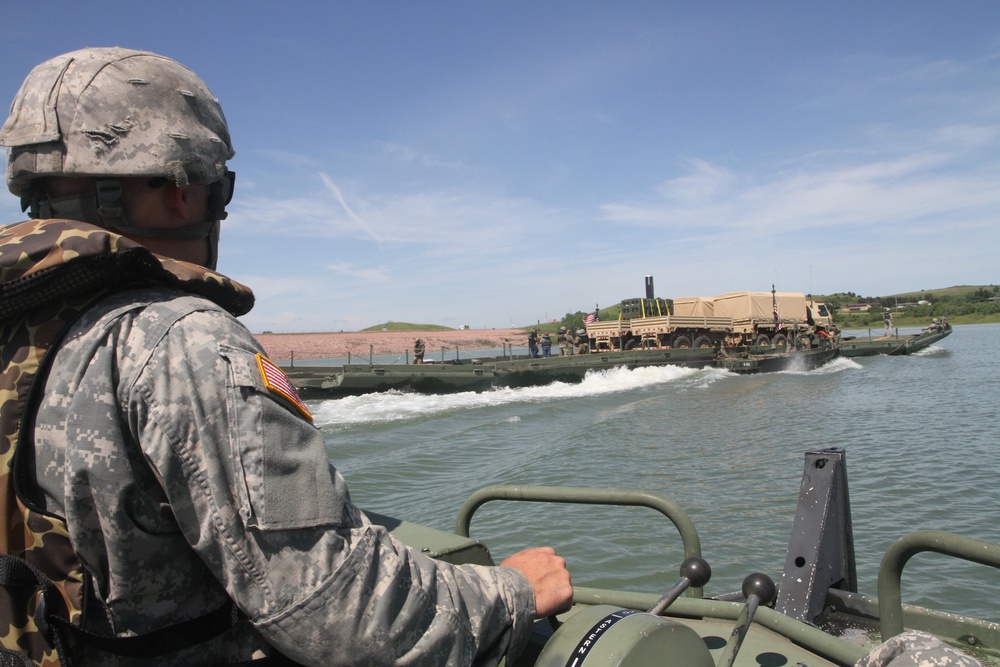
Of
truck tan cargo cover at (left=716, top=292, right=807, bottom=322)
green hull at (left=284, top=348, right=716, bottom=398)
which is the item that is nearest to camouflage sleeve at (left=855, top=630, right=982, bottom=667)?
green hull at (left=284, top=348, right=716, bottom=398)

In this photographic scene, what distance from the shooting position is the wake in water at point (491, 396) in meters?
23.3

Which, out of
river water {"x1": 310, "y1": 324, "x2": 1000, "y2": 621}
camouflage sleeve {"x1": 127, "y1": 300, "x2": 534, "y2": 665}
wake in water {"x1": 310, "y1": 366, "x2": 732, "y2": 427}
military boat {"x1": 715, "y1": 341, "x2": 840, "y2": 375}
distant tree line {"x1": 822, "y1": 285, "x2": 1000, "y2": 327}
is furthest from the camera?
distant tree line {"x1": 822, "y1": 285, "x2": 1000, "y2": 327}

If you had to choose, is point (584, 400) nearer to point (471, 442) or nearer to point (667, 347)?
point (471, 442)

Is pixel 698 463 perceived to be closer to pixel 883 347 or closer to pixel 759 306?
pixel 759 306

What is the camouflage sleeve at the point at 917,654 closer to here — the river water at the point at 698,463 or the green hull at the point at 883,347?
the river water at the point at 698,463

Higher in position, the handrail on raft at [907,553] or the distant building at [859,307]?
the distant building at [859,307]

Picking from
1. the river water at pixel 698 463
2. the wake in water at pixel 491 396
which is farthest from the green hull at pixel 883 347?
the river water at pixel 698 463

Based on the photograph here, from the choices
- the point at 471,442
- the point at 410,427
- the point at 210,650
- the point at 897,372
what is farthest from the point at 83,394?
the point at 897,372

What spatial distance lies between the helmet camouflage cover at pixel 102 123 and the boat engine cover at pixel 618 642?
1.34m

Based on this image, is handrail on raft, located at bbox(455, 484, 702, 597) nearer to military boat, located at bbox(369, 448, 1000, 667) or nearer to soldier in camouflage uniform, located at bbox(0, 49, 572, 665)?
military boat, located at bbox(369, 448, 1000, 667)

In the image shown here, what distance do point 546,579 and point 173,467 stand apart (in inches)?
34.6

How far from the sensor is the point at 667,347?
1423 inches

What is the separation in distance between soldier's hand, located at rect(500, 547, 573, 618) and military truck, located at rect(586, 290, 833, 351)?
34965 mm

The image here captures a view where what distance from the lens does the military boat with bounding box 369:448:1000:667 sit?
1.76 m
